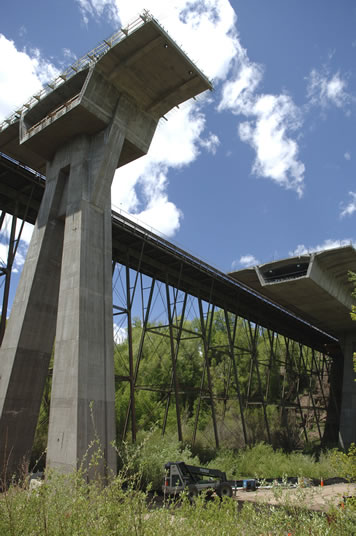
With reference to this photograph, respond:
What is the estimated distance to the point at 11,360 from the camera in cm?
1427

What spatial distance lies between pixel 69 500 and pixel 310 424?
1773 inches

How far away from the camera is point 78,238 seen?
14562mm

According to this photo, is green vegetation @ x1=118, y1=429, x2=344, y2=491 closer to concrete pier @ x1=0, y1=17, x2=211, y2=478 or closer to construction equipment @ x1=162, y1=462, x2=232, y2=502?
construction equipment @ x1=162, y1=462, x2=232, y2=502

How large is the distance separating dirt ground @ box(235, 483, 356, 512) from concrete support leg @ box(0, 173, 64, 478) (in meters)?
7.95

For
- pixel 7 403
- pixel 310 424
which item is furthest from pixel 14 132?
pixel 310 424

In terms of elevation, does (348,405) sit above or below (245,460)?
above

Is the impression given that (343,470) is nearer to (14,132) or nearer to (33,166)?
(33,166)

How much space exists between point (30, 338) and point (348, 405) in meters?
28.9

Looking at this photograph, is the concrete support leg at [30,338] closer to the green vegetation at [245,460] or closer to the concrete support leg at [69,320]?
the concrete support leg at [69,320]

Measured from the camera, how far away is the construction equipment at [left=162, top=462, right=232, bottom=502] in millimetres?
14219

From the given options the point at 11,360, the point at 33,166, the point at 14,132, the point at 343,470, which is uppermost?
the point at 14,132

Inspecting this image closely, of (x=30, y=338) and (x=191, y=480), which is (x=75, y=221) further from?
(x=191, y=480)

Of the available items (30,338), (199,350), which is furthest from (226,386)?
(30,338)

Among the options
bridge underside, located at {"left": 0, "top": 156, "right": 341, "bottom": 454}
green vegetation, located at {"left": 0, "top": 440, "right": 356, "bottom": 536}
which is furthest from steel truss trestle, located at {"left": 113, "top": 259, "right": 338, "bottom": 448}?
green vegetation, located at {"left": 0, "top": 440, "right": 356, "bottom": 536}
